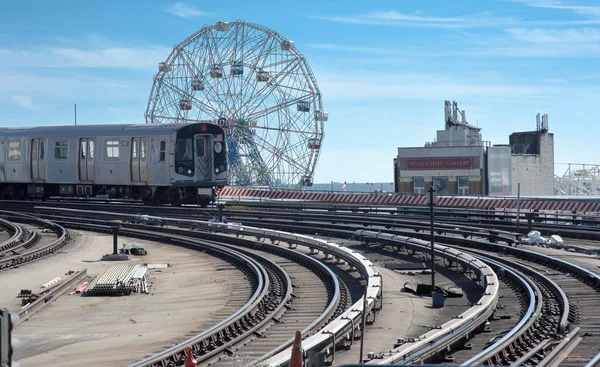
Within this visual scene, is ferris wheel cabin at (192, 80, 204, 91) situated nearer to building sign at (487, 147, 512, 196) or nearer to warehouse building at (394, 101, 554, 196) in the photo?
warehouse building at (394, 101, 554, 196)

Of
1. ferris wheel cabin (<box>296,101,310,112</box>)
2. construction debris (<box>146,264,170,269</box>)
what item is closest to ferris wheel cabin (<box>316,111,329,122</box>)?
ferris wheel cabin (<box>296,101,310,112</box>)

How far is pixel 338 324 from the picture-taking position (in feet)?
40.0

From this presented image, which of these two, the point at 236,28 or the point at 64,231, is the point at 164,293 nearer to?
the point at 64,231

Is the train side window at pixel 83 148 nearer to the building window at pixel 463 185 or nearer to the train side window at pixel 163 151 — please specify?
the train side window at pixel 163 151

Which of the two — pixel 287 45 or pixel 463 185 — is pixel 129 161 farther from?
pixel 287 45

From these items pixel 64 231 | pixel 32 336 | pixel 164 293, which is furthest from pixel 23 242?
pixel 32 336

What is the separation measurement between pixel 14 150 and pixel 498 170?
29592 millimetres

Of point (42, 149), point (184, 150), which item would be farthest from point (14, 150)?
point (184, 150)

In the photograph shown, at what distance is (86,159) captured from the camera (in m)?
40.3

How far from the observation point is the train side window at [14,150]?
141 ft

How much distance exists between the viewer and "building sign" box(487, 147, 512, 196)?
56844 millimetres

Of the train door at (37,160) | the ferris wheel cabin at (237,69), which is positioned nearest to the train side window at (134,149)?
the train door at (37,160)

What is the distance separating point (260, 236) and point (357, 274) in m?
7.84

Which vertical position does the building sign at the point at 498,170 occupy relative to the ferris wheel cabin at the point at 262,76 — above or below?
below
